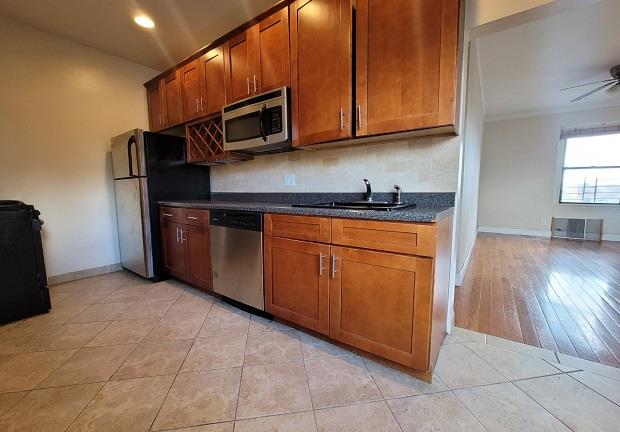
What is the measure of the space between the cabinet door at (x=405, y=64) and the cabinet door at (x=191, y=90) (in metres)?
1.76

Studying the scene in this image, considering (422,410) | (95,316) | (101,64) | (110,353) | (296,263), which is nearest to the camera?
(422,410)

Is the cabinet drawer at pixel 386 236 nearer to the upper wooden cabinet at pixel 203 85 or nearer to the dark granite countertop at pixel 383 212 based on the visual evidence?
the dark granite countertop at pixel 383 212

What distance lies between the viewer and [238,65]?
2273 millimetres

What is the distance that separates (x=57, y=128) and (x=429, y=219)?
3.67 meters

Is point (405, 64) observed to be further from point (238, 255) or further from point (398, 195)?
point (238, 255)

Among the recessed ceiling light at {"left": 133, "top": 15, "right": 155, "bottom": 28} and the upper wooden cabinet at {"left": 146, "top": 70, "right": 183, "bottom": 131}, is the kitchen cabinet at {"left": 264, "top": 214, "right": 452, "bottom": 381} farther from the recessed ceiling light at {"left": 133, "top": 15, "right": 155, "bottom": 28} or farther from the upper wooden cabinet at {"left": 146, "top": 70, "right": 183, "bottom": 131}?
the recessed ceiling light at {"left": 133, "top": 15, "right": 155, "bottom": 28}

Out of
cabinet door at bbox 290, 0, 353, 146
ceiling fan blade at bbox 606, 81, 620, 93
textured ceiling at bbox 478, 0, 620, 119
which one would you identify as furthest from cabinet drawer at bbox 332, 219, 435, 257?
ceiling fan blade at bbox 606, 81, 620, 93

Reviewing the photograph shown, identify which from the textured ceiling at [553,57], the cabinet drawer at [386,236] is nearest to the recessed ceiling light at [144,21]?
the cabinet drawer at [386,236]

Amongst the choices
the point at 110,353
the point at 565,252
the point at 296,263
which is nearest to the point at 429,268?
the point at 296,263

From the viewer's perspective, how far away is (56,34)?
2635mm

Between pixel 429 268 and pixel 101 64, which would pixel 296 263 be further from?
pixel 101 64

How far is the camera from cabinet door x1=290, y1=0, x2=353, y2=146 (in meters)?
1.69

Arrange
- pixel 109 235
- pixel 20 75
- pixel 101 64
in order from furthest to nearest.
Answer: pixel 109 235 → pixel 101 64 → pixel 20 75

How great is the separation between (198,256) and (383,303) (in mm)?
1782
